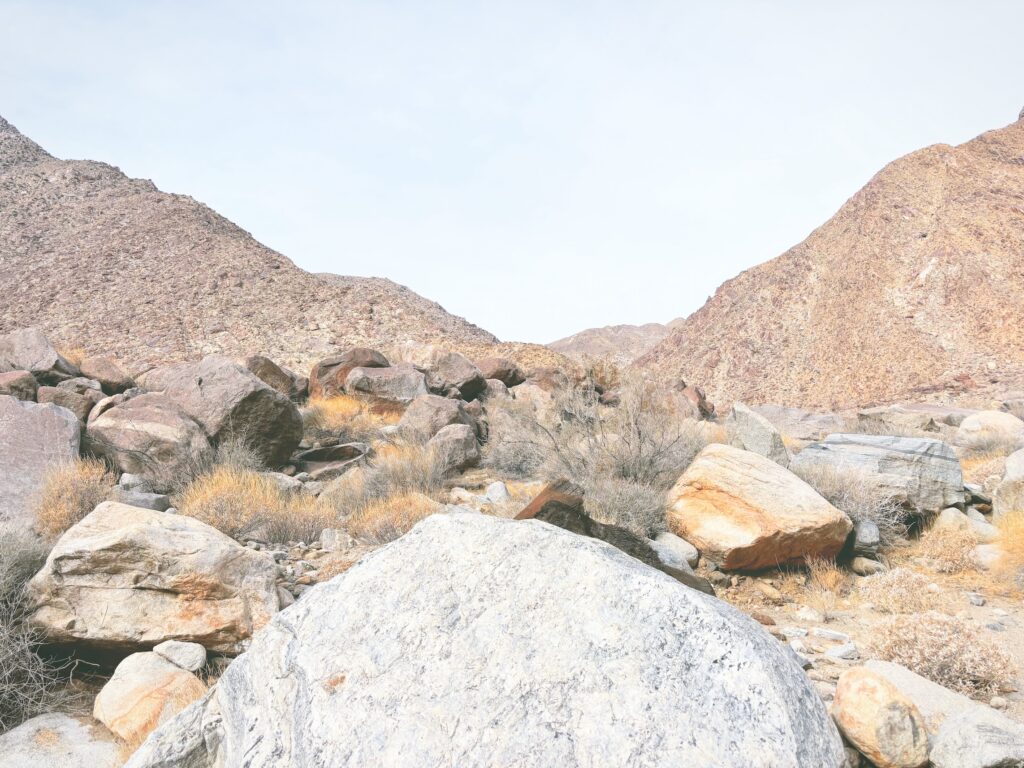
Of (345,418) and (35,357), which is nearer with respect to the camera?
(35,357)

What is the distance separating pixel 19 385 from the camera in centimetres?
765

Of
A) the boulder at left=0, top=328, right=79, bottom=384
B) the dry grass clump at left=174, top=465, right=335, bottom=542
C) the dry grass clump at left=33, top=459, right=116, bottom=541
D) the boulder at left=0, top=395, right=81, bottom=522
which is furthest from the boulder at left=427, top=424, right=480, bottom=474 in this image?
the boulder at left=0, top=328, right=79, bottom=384

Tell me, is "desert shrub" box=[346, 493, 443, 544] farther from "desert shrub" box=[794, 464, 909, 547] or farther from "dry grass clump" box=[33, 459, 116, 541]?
"desert shrub" box=[794, 464, 909, 547]

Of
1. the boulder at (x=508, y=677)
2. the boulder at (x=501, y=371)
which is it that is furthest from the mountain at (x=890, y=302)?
the boulder at (x=508, y=677)

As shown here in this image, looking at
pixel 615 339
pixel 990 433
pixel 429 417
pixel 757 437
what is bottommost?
pixel 429 417

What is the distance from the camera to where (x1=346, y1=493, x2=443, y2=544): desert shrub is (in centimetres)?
559

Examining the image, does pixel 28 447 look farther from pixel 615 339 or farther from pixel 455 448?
pixel 615 339

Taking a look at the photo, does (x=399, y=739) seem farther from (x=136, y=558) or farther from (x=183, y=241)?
(x=183, y=241)

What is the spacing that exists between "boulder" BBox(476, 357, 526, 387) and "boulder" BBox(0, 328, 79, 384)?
8135 millimetres

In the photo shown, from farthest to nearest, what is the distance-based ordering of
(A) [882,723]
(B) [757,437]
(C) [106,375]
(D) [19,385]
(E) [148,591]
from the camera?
(C) [106,375], (B) [757,437], (D) [19,385], (E) [148,591], (A) [882,723]

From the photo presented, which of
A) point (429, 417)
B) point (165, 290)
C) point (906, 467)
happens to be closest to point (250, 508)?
point (429, 417)

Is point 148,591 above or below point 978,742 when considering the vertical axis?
below

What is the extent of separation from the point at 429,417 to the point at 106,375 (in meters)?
4.67

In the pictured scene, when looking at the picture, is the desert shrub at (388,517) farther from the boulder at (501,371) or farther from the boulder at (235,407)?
the boulder at (501,371)
